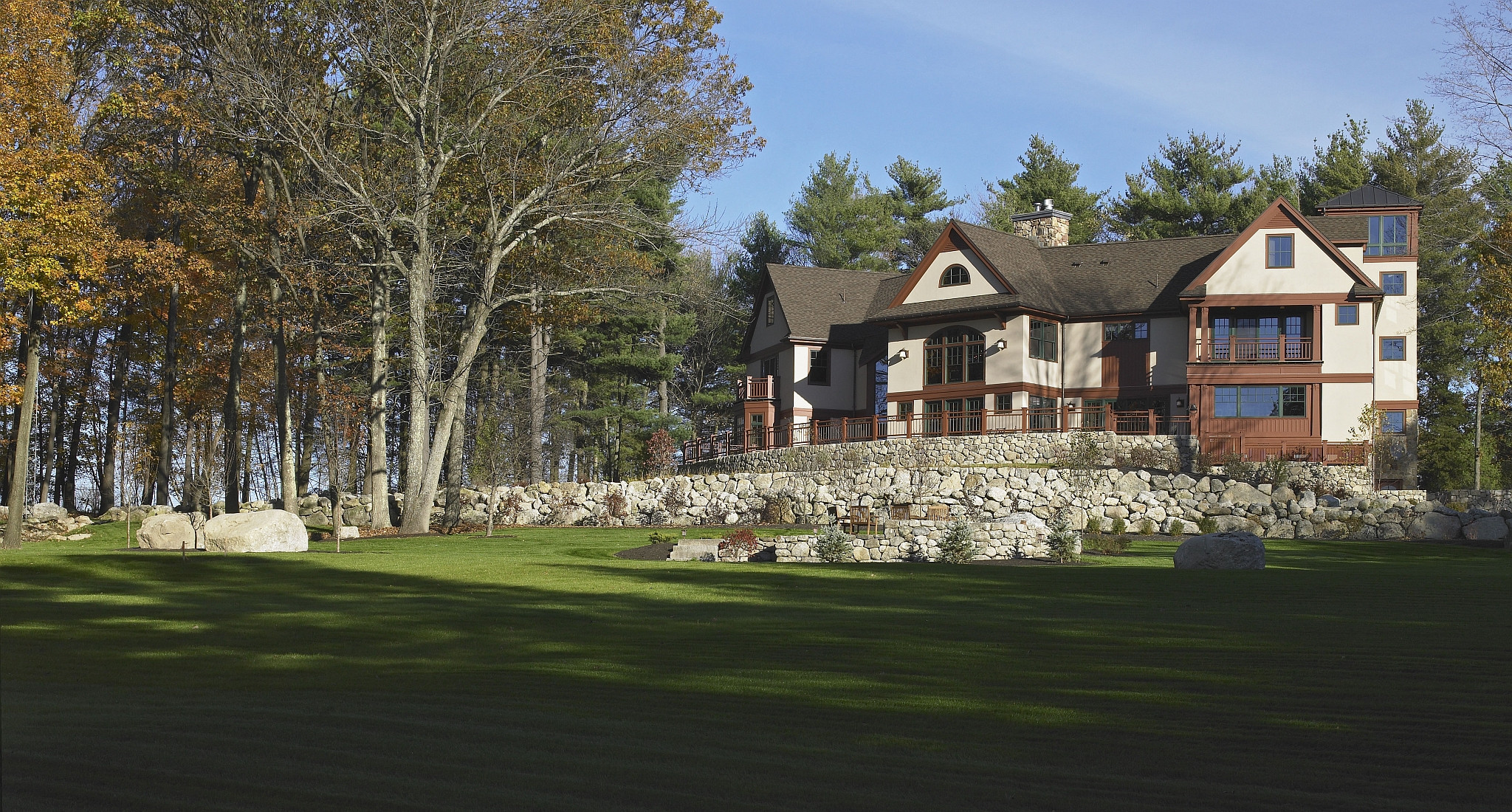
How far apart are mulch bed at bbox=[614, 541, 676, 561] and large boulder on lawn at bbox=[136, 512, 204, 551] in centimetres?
723

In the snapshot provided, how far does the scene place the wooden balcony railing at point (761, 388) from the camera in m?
44.6

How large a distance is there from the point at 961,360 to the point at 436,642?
3119 cm

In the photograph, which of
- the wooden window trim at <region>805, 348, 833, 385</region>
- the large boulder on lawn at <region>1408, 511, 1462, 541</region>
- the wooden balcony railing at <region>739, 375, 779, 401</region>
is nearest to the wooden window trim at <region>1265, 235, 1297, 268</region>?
the large boulder on lawn at <region>1408, 511, 1462, 541</region>

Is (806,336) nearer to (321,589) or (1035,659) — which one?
(321,589)

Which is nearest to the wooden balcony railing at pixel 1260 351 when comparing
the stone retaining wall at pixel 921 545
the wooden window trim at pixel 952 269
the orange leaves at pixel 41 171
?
the wooden window trim at pixel 952 269

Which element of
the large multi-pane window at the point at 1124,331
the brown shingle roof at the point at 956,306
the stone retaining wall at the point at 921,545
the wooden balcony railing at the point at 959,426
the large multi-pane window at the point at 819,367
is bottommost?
the stone retaining wall at the point at 921,545

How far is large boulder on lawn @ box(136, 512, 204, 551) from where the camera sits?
1967 centimetres

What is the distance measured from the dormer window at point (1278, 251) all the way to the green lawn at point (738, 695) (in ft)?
76.3


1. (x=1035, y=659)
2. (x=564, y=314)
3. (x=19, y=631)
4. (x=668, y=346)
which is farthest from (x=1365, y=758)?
(x=668, y=346)

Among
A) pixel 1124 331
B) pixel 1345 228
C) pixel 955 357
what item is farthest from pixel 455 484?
pixel 1345 228

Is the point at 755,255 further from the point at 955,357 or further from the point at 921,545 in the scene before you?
the point at 921,545

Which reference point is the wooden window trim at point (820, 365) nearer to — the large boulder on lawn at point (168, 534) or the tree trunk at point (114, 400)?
the tree trunk at point (114, 400)

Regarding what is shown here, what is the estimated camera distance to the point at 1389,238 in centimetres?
4044

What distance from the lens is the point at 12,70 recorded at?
21.9 meters
